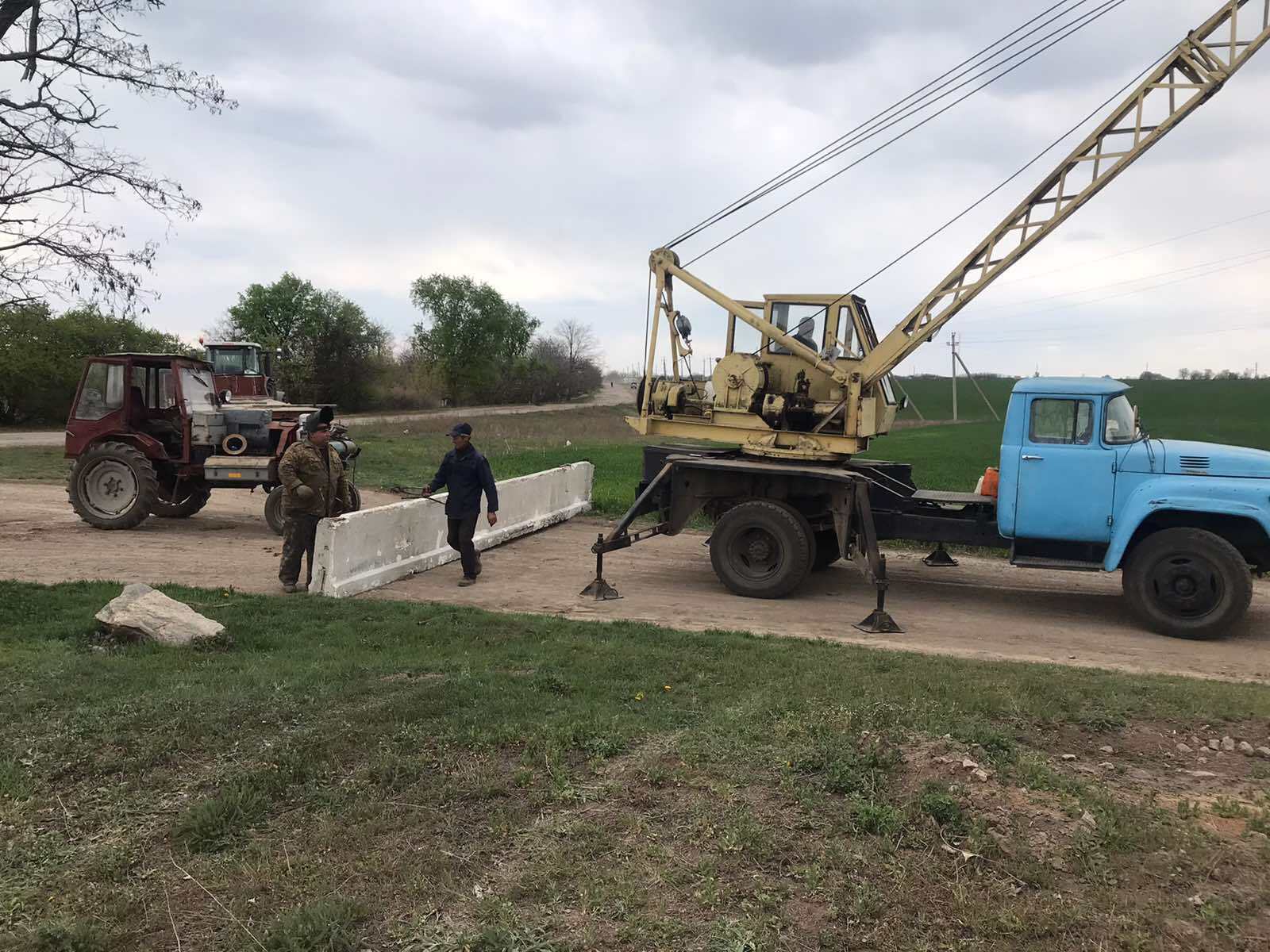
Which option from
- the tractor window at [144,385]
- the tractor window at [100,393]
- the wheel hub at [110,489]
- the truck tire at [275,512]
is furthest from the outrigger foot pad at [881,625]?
the tractor window at [100,393]

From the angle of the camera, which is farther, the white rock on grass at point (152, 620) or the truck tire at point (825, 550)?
the truck tire at point (825, 550)

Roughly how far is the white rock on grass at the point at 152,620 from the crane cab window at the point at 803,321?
682cm

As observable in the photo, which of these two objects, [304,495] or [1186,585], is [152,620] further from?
[1186,585]

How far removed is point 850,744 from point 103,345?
44.1 m

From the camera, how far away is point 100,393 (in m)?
12.9

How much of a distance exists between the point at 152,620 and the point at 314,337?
55.4m

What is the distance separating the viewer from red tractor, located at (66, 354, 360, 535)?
12.6 m

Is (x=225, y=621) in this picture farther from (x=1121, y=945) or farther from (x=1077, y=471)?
(x=1077, y=471)

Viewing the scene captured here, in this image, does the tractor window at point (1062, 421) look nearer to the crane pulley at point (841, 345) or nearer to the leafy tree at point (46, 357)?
the crane pulley at point (841, 345)

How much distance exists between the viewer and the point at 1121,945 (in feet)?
9.71

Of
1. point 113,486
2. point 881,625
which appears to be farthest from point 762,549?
point 113,486

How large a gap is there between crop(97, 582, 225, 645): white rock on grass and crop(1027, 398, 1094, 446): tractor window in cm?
779

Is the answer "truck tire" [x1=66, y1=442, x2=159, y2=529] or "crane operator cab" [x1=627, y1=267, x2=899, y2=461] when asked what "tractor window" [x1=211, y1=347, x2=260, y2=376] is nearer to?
"truck tire" [x1=66, y1=442, x2=159, y2=529]

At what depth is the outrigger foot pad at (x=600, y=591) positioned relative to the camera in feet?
30.7
